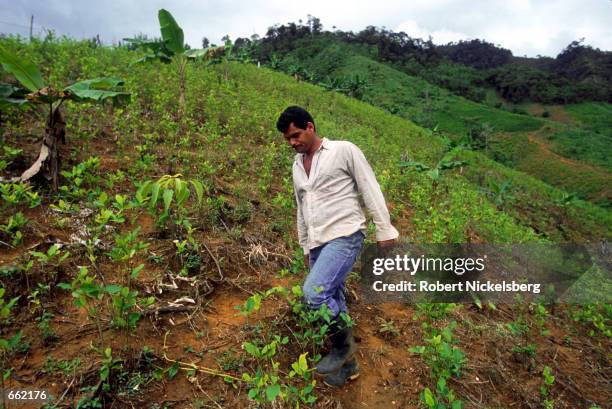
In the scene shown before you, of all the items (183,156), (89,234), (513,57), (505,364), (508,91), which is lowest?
(505,364)

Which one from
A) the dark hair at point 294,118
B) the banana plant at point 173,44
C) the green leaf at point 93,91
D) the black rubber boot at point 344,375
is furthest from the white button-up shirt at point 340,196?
the banana plant at point 173,44

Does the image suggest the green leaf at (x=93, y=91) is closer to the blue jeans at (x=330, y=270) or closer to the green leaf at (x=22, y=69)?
the green leaf at (x=22, y=69)

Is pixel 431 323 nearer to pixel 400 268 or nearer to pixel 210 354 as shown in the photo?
pixel 400 268

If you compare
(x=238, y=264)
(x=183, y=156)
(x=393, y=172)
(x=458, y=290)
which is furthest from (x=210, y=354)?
(x=393, y=172)

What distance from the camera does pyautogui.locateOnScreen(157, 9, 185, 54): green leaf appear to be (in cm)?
662

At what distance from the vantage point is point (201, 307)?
3045mm

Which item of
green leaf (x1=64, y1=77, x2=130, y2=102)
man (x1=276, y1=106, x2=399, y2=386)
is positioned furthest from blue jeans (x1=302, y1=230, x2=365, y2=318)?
green leaf (x1=64, y1=77, x2=130, y2=102)

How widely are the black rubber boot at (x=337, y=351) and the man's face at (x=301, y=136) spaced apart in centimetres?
121

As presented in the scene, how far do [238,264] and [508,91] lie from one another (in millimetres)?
66111

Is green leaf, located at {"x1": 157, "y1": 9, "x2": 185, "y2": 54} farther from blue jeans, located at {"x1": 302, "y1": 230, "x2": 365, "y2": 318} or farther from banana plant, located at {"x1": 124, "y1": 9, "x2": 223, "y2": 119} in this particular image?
blue jeans, located at {"x1": 302, "y1": 230, "x2": 365, "y2": 318}

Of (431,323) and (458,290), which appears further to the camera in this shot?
(458,290)

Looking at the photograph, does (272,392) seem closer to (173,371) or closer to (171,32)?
(173,371)

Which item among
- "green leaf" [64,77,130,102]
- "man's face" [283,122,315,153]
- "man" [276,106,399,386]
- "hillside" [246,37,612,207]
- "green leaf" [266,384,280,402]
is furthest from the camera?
"hillside" [246,37,612,207]

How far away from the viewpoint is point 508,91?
194 feet
